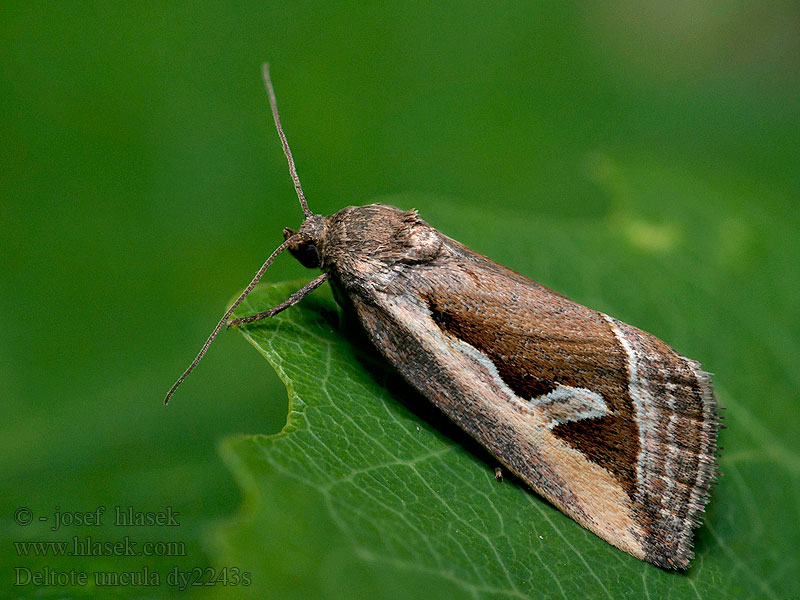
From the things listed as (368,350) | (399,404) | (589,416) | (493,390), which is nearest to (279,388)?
(368,350)

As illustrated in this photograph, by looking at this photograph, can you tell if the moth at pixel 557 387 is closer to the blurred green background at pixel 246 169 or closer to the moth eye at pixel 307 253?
the moth eye at pixel 307 253

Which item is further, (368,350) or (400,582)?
(368,350)

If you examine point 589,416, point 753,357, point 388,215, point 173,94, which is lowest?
point 753,357

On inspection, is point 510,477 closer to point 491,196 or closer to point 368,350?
point 368,350

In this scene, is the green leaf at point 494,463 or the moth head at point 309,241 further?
the moth head at point 309,241

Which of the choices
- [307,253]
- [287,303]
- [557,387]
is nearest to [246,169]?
[307,253]

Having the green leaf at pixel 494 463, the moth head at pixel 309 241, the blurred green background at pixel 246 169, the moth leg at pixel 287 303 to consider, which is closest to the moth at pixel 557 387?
the moth leg at pixel 287 303

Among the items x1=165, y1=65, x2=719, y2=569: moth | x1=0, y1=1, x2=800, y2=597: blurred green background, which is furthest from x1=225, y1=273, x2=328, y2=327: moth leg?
x1=0, y1=1, x2=800, y2=597: blurred green background
